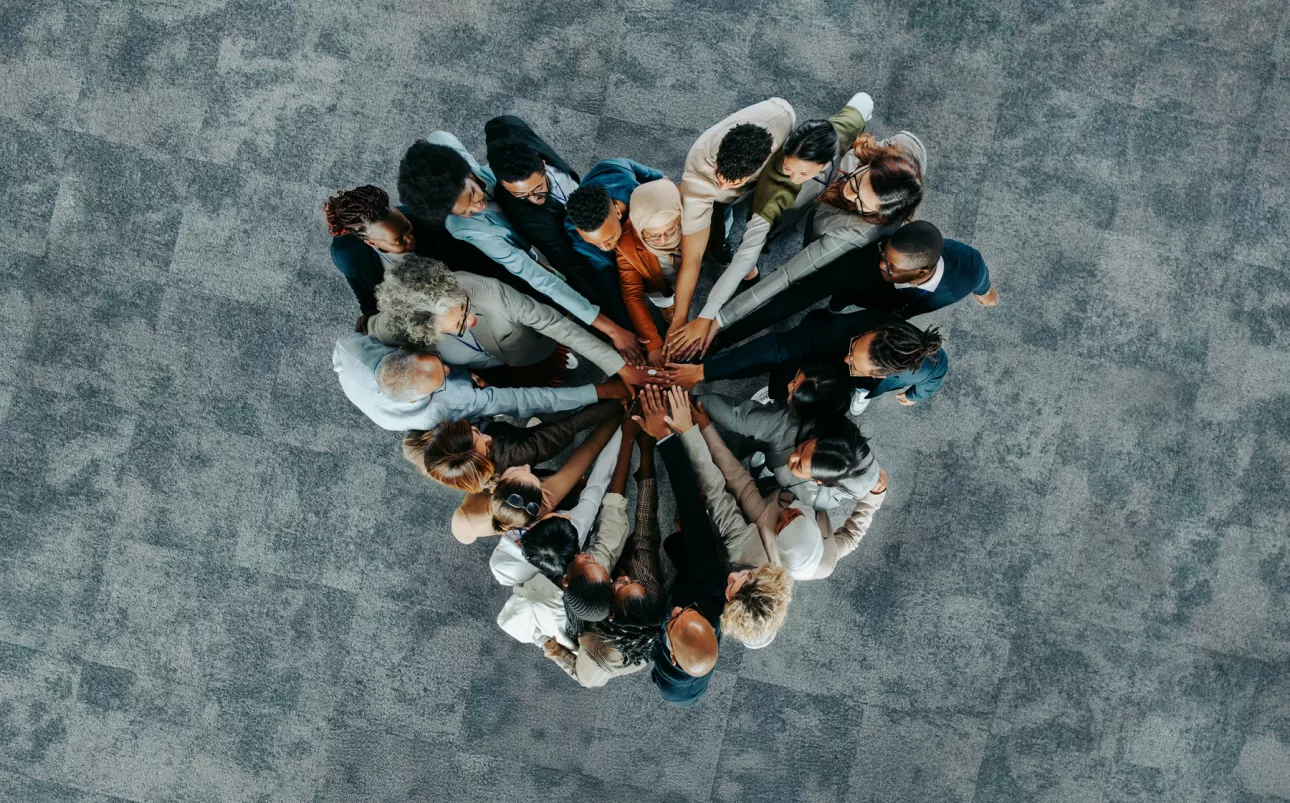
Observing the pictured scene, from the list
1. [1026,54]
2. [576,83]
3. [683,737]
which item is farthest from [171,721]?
[1026,54]

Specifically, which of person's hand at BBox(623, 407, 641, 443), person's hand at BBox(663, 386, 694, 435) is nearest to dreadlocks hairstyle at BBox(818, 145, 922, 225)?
person's hand at BBox(663, 386, 694, 435)

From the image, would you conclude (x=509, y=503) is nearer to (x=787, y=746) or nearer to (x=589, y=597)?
(x=589, y=597)

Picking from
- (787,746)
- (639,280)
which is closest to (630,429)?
(639,280)

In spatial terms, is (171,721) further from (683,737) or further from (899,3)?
(899,3)

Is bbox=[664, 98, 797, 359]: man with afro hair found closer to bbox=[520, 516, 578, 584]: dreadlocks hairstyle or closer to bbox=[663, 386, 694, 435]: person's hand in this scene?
bbox=[663, 386, 694, 435]: person's hand

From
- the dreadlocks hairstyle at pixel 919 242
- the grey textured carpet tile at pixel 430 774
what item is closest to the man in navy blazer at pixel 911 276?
the dreadlocks hairstyle at pixel 919 242

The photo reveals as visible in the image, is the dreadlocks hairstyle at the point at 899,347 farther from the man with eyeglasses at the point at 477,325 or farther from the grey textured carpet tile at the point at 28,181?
the grey textured carpet tile at the point at 28,181
